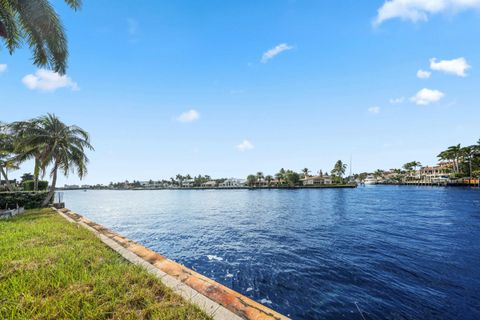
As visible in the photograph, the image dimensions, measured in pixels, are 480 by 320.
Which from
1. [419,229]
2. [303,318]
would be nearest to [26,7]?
[303,318]

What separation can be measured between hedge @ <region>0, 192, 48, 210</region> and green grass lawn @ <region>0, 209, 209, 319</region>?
16418 mm

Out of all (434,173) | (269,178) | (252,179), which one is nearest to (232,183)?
(252,179)

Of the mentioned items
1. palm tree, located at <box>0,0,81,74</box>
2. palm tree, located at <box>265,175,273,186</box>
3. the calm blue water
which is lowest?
the calm blue water

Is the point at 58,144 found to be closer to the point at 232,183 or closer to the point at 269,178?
the point at 269,178

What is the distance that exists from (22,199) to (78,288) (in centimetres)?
2179

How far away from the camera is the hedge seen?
696 inches

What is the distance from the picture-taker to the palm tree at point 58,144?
2000 centimetres

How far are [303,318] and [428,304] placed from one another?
3.94 m

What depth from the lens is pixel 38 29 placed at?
11734 millimetres

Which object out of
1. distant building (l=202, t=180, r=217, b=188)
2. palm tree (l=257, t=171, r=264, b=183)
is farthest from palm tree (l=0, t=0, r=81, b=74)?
distant building (l=202, t=180, r=217, b=188)

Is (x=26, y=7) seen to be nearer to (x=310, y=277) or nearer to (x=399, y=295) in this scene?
(x=310, y=277)

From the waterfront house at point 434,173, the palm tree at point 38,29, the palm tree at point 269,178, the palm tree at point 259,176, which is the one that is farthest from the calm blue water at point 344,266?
the palm tree at point 259,176

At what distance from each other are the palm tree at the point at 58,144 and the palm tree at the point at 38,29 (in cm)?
1001

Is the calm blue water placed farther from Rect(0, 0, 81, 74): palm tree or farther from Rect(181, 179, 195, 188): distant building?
Rect(181, 179, 195, 188): distant building
